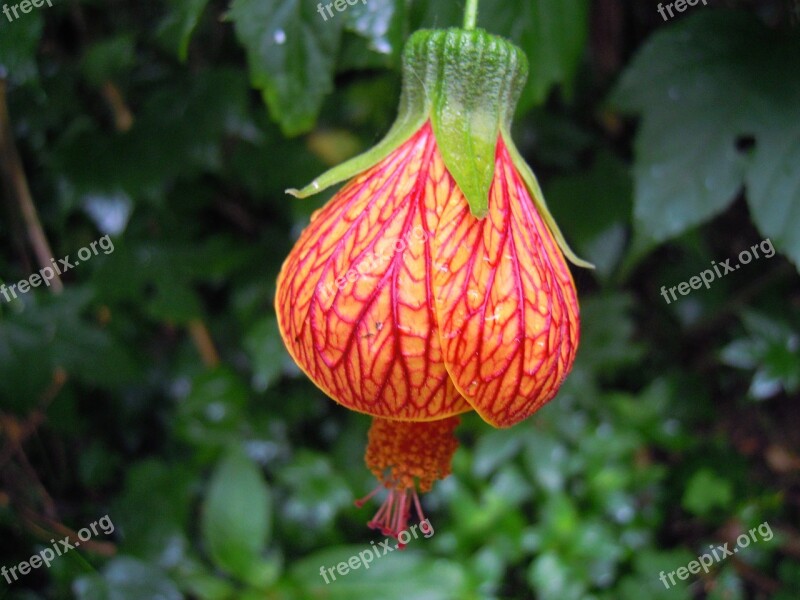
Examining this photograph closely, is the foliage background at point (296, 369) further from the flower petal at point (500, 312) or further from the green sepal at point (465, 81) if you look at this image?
the flower petal at point (500, 312)

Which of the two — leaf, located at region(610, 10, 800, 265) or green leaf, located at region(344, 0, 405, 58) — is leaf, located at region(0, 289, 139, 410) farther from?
leaf, located at region(610, 10, 800, 265)

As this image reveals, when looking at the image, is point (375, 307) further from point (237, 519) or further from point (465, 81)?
point (237, 519)

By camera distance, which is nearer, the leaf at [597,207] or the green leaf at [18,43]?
the green leaf at [18,43]

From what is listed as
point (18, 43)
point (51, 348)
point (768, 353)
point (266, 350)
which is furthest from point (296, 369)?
point (768, 353)

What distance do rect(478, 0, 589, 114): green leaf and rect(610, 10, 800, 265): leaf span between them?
0.09 meters

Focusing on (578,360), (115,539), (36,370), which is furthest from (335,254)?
(115,539)

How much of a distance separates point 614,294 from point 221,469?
72cm

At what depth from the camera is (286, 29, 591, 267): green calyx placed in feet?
1.59

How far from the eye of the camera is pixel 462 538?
3.83 ft

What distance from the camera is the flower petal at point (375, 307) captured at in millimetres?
417

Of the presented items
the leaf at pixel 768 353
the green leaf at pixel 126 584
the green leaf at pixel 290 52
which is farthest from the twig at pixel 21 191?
the leaf at pixel 768 353

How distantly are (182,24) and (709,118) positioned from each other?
1.79 ft

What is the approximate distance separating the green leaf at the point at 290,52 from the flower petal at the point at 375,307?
0.68 ft

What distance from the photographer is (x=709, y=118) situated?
0.72 meters
